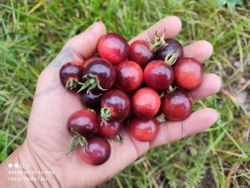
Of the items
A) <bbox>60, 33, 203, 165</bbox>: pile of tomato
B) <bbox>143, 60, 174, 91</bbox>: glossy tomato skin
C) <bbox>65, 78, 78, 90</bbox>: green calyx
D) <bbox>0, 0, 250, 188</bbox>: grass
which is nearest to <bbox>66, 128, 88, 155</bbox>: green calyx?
<bbox>60, 33, 203, 165</bbox>: pile of tomato

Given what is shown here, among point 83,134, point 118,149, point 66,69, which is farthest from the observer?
point 118,149

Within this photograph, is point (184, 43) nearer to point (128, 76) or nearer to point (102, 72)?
point (128, 76)

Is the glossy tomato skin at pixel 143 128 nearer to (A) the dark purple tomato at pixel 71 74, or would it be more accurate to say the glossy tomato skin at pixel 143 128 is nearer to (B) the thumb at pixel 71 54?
(A) the dark purple tomato at pixel 71 74

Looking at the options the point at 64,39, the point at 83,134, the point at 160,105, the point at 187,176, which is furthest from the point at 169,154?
the point at 64,39

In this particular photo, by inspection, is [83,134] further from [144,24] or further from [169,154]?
[144,24]

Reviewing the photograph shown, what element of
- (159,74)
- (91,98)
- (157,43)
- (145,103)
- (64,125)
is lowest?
(145,103)

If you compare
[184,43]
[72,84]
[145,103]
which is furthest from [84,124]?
[184,43]
